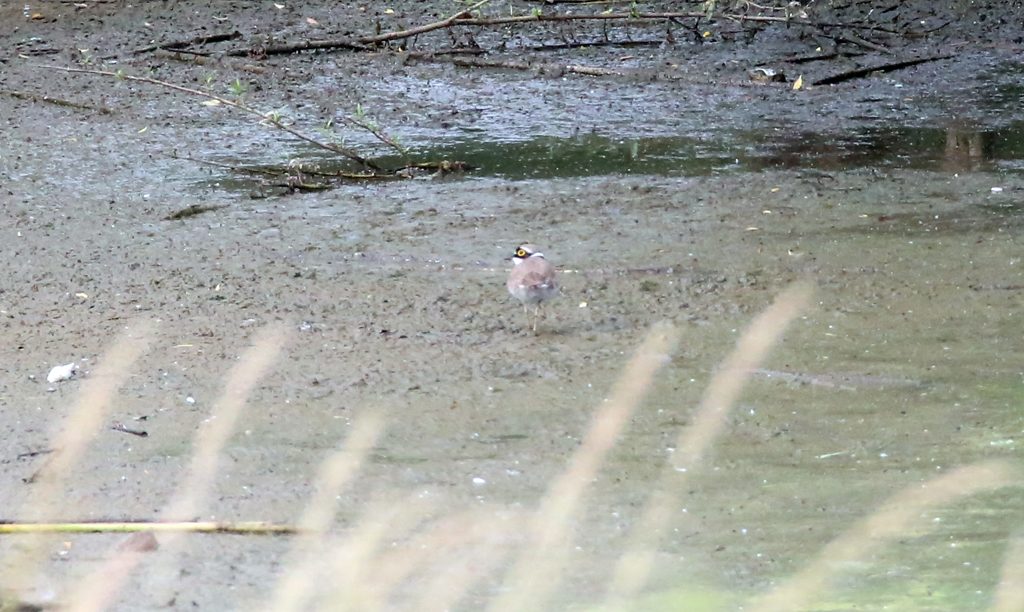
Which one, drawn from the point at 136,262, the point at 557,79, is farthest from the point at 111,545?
the point at 557,79

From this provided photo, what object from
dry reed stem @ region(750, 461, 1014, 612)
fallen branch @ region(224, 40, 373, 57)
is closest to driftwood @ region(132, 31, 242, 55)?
fallen branch @ region(224, 40, 373, 57)

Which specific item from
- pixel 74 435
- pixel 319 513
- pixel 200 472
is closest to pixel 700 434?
pixel 319 513

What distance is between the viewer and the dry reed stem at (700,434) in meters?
3.90

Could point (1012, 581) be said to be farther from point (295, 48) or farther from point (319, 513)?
point (295, 48)

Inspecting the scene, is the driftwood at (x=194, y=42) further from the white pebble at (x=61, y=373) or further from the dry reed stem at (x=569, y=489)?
the dry reed stem at (x=569, y=489)

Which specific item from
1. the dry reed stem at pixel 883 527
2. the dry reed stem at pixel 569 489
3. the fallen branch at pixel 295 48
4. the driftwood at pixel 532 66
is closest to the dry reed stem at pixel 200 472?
the dry reed stem at pixel 569 489

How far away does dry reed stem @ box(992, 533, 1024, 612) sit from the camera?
3.41 meters

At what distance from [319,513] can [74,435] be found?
1.24 meters

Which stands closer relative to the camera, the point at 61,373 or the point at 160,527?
the point at 160,527

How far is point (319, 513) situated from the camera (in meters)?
4.43

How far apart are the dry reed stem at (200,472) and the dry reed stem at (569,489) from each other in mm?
967

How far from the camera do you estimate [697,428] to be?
507cm

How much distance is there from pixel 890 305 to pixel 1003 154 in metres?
3.15

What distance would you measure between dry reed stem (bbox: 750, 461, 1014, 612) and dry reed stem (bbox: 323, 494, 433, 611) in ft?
3.37
